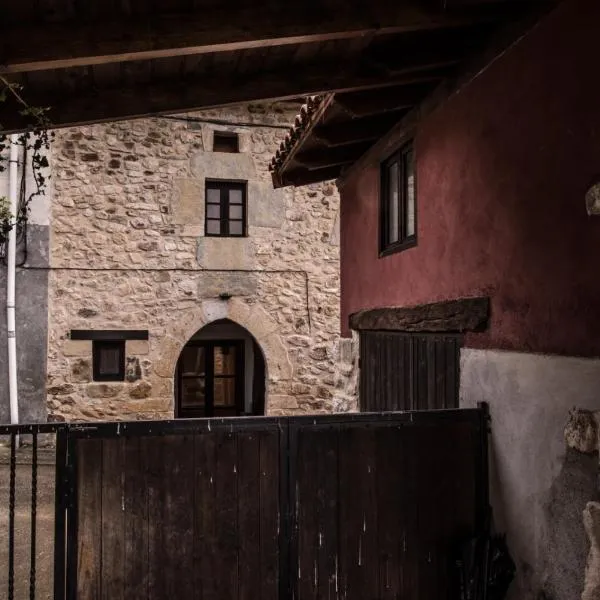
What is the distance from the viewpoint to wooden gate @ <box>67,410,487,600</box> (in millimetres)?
3049

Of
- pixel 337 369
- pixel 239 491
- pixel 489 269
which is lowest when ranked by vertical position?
pixel 239 491

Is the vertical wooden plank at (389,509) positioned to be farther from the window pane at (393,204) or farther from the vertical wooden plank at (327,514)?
the window pane at (393,204)

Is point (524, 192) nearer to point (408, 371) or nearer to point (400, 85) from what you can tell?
point (400, 85)

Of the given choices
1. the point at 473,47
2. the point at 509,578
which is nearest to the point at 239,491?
the point at 509,578

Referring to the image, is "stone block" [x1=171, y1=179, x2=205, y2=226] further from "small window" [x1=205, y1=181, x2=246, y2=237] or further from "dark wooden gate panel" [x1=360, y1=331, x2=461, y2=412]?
"dark wooden gate panel" [x1=360, y1=331, x2=461, y2=412]

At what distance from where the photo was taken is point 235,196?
9688 millimetres

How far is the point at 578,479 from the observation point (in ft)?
8.84

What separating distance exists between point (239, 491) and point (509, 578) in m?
1.46

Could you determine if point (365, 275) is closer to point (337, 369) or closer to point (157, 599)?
point (337, 369)

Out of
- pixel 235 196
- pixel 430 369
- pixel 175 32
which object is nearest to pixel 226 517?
pixel 430 369

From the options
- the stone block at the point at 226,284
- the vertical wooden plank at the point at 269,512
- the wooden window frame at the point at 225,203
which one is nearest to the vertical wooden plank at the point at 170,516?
the vertical wooden plank at the point at 269,512

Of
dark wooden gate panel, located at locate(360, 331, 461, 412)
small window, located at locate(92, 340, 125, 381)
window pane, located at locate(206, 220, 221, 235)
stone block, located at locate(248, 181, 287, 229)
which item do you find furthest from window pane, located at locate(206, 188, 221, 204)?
dark wooden gate panel, located at locate(360, 331, 461, 412)

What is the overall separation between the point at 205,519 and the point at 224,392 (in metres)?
8.60

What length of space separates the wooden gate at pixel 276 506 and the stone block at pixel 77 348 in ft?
20.2
